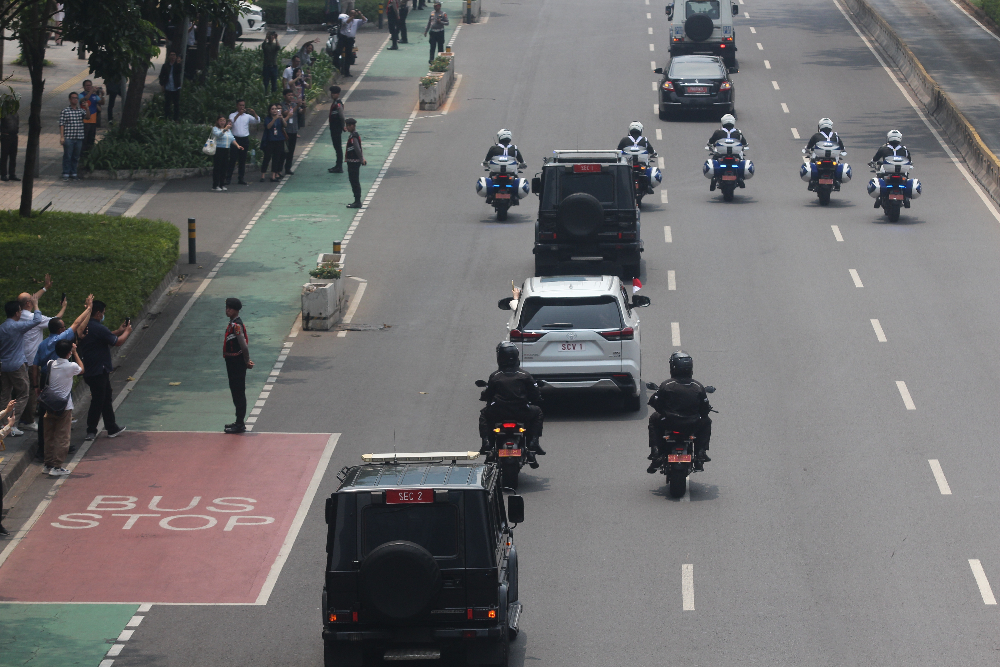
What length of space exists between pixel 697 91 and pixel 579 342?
2416cm

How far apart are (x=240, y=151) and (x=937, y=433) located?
67.5 ft

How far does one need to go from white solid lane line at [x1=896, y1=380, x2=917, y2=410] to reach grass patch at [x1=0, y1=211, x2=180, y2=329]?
11780 mm

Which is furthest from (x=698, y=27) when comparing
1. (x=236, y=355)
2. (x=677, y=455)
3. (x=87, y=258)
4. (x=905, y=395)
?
(x=677, y=455)

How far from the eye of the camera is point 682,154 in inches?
1593

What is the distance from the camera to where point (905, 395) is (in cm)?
2236

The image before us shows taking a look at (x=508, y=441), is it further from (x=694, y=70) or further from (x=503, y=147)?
(x=694, y=70)

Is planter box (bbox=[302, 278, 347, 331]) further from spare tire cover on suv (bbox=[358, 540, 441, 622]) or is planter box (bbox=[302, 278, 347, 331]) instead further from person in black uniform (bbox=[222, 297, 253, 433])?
spare tire cover on suv (bbox=[358, 540, 441, 622])

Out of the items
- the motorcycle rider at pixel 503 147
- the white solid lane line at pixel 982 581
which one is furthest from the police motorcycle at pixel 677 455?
the motorcycle rider at pixel 503 147

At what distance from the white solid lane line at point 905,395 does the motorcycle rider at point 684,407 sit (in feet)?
16.2

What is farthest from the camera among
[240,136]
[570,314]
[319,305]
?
[240,136]

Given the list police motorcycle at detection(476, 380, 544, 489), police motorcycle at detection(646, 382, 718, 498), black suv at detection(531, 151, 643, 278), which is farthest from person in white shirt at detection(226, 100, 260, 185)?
police motorcycle at detection(646, 382, 718, 498)

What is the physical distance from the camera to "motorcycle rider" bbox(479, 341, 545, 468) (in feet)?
60.3

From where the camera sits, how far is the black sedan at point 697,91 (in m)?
44.0

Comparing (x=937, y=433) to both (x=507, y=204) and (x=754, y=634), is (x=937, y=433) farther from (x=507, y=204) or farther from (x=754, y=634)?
(x=507, y=204)
